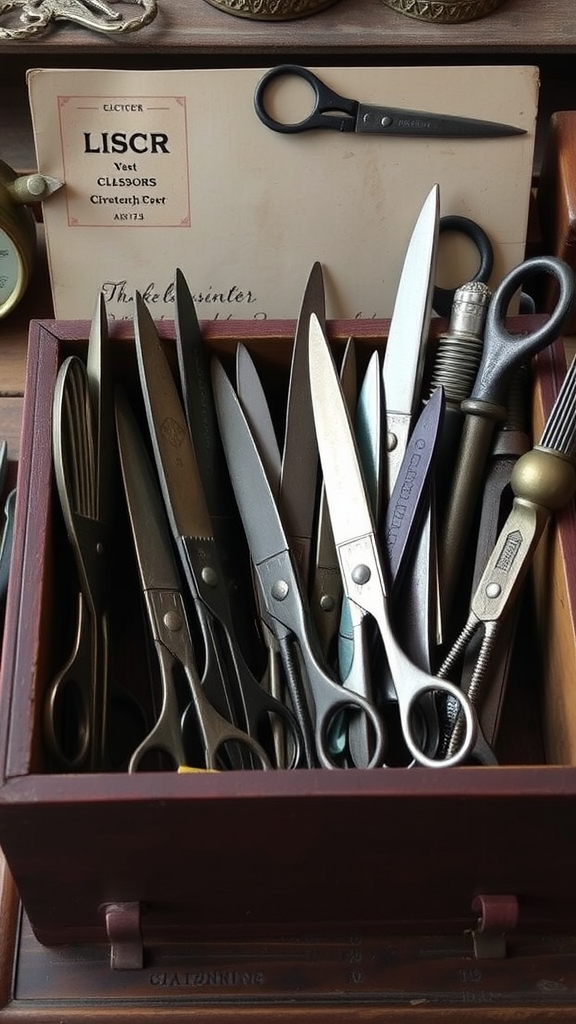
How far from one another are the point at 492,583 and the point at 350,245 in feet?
0.75

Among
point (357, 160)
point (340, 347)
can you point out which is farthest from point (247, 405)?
point (357, 160)

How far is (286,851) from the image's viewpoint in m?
0.42

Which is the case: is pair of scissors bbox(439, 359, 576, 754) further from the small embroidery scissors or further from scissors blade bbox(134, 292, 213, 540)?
the small embroidery scissors

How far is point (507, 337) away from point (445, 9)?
227 millimetres

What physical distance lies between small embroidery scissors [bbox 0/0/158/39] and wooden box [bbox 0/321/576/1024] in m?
0.20

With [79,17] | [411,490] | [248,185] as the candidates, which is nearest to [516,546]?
[411,490]

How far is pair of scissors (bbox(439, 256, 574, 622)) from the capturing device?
0.50 m

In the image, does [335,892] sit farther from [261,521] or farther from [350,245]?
[350,245]

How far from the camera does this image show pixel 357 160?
0.59m

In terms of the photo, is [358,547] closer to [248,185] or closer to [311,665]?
[311,665]

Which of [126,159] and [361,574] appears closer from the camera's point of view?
[361,574]

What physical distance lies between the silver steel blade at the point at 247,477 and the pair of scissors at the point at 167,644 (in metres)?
0.04

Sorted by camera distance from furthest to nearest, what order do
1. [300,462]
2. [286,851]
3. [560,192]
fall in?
[560,192] < [300,462] < [286,851]

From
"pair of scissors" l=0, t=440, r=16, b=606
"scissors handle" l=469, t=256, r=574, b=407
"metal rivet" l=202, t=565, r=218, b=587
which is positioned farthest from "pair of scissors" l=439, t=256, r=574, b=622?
"pair of scissors" l=0, t=440, r=16, b=606
